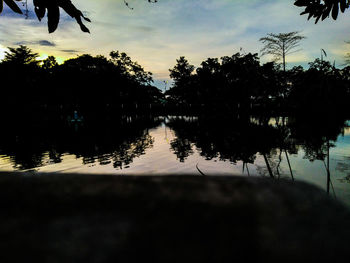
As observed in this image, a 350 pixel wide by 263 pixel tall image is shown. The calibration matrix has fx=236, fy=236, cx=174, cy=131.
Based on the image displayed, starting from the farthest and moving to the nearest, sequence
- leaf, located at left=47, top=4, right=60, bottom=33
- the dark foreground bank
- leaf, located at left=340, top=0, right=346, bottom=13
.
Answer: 1. leaf, located at left=340, top=0, right=346, bottom=13
2. leaf, located at left=47, top=4, right=60, bottom=33
3. the dark foreground bank

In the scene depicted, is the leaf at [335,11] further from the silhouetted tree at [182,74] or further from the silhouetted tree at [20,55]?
the silhouetted tree at [182,74]

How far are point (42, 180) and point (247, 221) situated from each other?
0.58m

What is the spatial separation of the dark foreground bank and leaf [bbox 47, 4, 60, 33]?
2257mm

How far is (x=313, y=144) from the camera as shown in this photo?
16.0 m

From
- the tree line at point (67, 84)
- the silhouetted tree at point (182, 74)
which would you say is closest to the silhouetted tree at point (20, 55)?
the tree line at point (67, 84)

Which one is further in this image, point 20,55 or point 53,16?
point 20,55

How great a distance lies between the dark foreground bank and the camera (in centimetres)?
54

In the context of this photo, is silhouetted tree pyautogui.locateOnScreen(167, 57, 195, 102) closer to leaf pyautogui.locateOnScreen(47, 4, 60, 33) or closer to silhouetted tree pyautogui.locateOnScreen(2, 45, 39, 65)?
silhouetted tree pyautogui.locateOnScreen(2, 45, 39, 65)

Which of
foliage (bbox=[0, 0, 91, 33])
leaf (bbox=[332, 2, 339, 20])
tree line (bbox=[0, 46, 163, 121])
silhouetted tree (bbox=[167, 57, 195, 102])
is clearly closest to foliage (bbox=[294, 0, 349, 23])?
leaf (bbox=[332, 2, 339, 20])

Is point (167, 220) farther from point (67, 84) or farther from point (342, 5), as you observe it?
point (67, 84)

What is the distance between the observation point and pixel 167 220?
23.2 inches

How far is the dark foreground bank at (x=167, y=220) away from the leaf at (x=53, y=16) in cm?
226

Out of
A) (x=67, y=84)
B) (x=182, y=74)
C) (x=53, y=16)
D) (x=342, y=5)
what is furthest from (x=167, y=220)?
(x=182, y=74)

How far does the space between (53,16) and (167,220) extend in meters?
2.66
